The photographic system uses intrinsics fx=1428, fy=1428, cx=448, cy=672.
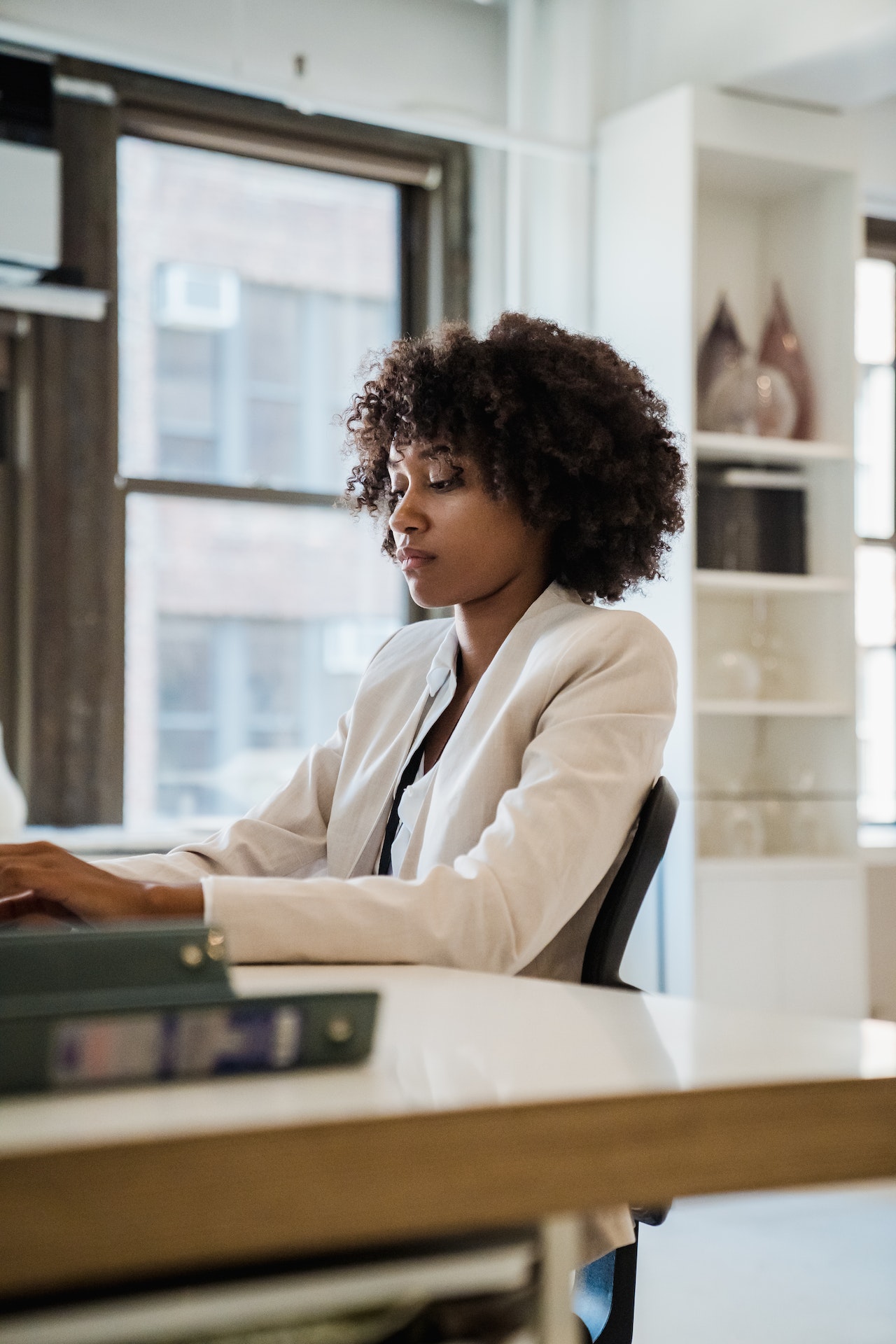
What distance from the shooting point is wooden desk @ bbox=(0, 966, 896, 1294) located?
500mm

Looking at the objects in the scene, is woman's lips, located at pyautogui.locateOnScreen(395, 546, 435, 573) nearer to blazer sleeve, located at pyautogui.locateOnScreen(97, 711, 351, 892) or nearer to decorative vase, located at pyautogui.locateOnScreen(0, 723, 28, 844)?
blazer sleeve, located at pyautogui.locateOnScreen(97, 711, 351, 892)

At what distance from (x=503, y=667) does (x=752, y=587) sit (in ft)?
7.55

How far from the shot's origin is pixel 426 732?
1.62 m

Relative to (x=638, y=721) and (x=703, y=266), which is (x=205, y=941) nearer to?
(x=638, y=721)

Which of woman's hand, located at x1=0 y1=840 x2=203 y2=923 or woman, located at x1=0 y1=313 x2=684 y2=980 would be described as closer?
woman's hand, located at x1=0 y1=840 x2=203 y2=923

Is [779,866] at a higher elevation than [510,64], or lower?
lower

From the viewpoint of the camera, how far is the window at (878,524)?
4.57 metres

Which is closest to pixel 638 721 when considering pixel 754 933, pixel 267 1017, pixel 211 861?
pixel 211 861

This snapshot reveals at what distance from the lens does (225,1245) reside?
51 cm

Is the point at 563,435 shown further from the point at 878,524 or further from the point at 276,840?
the point at 878,524

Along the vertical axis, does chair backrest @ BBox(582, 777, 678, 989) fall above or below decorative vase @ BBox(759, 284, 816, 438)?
below

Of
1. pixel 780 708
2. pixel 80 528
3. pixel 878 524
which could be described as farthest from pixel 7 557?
pixel 878 524

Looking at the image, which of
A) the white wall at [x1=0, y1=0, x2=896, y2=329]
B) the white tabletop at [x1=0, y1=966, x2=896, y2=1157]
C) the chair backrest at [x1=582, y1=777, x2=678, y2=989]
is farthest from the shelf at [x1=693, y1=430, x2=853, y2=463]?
the white tabletop at [x1=0, y1=966, x2=896, y2=1157]

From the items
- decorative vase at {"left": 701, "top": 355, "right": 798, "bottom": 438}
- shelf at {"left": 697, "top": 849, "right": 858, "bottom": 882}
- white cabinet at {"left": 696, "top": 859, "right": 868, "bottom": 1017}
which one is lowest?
white cabinet at {"left": 696, "top": 859, "right": 868, "bottom": 1017}
